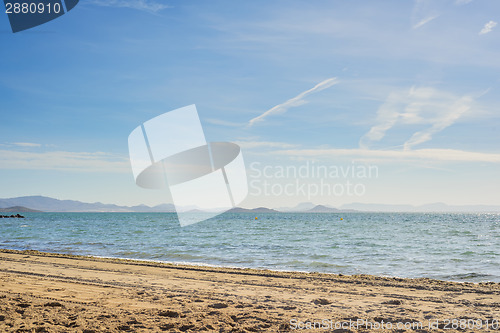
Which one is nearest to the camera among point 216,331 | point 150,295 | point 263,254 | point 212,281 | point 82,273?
point 216,331

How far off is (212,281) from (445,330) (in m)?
6.14

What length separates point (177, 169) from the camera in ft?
33.8

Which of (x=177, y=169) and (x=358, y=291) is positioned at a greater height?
(x=177, y=169)

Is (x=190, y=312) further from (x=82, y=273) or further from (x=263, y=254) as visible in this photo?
(x=263, y=254)

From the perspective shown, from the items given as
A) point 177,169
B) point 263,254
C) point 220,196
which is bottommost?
point 263,254

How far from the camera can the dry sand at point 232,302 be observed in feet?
18.1

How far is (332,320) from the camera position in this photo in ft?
19.6

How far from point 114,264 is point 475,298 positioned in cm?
1136

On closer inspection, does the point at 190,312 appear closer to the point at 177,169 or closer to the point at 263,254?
the point at 177,169

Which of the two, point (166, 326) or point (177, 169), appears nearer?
point (166, 326)

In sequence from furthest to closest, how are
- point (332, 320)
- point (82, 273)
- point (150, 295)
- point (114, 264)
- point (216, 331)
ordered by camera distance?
point (114, 264) → point (82, 273) → point (150, 295) → point (332, 320) → point (216, 331)

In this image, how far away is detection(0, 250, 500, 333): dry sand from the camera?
217 inches

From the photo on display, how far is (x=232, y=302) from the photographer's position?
23.6 ft

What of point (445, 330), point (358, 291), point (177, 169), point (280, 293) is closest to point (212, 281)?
point (280, 293)
